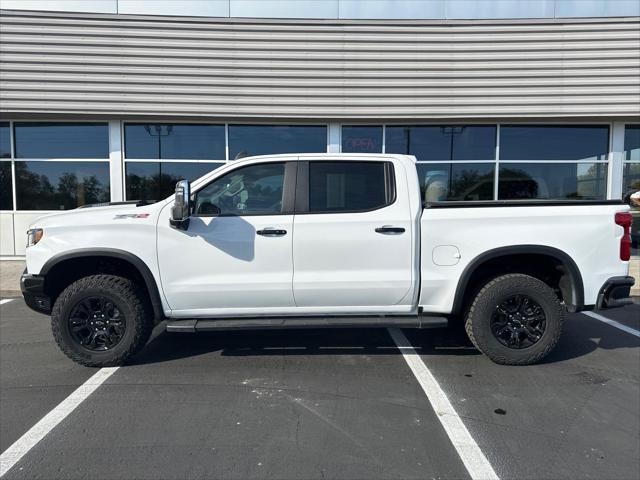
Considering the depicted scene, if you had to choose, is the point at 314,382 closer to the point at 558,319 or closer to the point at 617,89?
the point at 558,319

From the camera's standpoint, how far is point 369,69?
10.1 m

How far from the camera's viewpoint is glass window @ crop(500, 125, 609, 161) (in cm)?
1069

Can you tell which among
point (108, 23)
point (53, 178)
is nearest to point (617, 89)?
point (108, 23)

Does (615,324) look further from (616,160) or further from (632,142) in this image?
(632,142)

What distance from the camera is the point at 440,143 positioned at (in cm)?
1066

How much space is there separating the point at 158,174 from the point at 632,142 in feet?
36.8

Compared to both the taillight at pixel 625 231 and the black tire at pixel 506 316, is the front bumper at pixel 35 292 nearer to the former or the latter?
the black tire at pixel 506 316

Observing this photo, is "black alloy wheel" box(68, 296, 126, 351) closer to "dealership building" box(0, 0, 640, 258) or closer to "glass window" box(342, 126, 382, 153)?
"dealership building" box(0, 0, 640, 258)

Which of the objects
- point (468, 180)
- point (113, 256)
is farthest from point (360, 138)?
point (113, 256)

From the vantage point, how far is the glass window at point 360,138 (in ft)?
35.1

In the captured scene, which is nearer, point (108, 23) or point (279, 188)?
point (279, 188)

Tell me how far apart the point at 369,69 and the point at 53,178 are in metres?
7.74

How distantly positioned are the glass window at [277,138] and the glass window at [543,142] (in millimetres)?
4364

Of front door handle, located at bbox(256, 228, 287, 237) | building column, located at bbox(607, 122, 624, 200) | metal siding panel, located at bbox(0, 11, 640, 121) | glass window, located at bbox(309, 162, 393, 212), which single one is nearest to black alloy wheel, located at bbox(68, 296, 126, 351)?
front door handle, located at bbox(256, 228, 287, 237)
